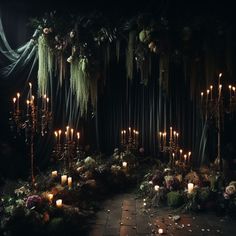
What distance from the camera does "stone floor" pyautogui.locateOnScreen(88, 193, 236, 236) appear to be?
17.9 ft

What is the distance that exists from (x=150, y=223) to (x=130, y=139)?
326 cm

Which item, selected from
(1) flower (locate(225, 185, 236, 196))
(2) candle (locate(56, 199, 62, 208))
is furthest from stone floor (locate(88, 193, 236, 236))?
(2) candle (locate(56, 199, 62, 208))

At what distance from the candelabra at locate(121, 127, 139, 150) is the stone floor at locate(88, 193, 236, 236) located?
8.13ft

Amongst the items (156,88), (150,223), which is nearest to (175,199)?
(150,223)

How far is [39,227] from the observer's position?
510 cm

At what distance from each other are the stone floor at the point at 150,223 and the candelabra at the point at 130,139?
8.13ft

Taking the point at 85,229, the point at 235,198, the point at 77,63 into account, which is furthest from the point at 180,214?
the point at 77,63

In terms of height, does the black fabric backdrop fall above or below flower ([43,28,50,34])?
below

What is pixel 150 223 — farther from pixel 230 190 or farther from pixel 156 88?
pixel 156 88

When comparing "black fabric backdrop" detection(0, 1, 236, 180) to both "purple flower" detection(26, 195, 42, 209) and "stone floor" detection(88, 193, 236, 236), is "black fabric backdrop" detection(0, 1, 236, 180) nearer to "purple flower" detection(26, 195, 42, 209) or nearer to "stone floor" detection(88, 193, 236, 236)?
"stone floor" detection(88, 193, 236, 236)

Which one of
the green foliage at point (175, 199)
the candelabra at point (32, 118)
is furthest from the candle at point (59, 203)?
the green foliage at point (175, 199)

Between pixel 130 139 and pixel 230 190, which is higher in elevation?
pixel 130 139

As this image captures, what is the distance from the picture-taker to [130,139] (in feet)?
29.1

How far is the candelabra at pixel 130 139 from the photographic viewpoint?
900 centimetres
